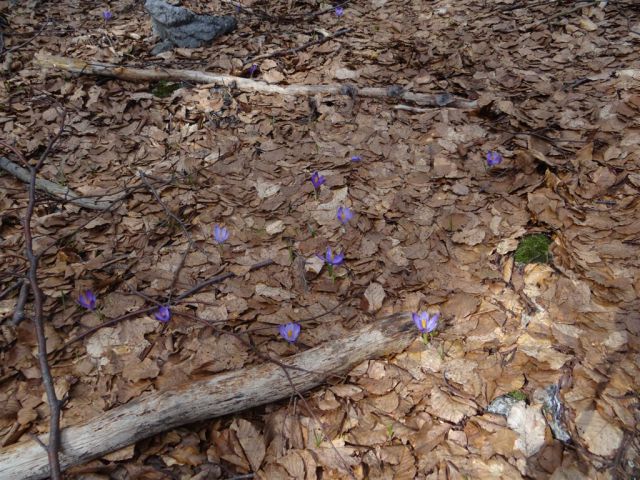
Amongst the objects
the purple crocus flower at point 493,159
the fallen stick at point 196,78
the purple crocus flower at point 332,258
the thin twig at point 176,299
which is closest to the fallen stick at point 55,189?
the thin twig at point 176,299

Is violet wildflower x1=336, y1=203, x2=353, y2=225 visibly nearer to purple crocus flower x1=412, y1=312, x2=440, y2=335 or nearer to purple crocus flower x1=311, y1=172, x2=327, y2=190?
purple crocus flower x1=311, y1=172, x2=327, y2=190

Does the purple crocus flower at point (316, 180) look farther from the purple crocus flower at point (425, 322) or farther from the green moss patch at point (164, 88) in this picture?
the green moss patch at point (164, 88)

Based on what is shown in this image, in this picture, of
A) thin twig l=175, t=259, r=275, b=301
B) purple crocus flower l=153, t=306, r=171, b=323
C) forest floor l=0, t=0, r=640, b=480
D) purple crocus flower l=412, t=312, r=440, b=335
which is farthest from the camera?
thin twig l=175, t=259, r=275, b=301

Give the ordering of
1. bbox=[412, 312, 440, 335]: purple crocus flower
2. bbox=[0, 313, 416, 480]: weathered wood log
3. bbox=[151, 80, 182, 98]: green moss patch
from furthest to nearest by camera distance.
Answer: bbox=[151, 80, 182, 98]: green moss patch
bbox=[412, 312, 440, 335]: purple crocus flower
bbox=[0, 313, 416, 480]: weathered wood log

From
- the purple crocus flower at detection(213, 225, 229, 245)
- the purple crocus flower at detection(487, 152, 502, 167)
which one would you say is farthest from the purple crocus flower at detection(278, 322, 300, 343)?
the purple crocus flower at detection(487, 152, 502, 167)

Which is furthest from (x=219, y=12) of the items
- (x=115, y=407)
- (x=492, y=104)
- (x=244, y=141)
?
(x=115, y=407)

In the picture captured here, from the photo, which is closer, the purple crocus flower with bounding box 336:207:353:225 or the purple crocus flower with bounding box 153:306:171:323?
the purple crocus flower with bounding box 153:306:171:323

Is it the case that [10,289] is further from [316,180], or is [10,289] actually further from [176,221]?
[316,180]

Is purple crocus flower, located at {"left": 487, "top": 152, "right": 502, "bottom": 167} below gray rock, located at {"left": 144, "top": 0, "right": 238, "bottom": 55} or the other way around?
below

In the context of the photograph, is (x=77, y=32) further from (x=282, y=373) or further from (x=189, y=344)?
(x=282, y=373)
